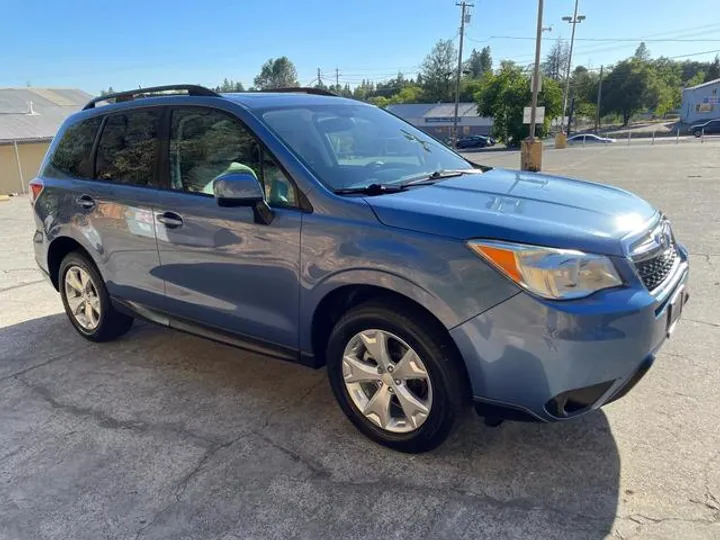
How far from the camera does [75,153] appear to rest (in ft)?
14.4

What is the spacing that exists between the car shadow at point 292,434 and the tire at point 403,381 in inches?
5.4

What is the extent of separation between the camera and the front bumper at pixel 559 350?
2.30m

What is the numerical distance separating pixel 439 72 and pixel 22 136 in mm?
92274

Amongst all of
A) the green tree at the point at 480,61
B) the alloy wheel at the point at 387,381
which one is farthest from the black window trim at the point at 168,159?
the green tree at the point at 480,61

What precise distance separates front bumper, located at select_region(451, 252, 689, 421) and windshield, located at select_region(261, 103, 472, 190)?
1.15m

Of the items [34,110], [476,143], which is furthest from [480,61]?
[34,110]

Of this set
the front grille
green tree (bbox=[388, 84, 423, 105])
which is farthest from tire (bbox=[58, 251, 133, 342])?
green tree (bbox=[388, 84, 423, 105])

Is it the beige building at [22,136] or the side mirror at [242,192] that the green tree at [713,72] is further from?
the side mirror at [242,192]

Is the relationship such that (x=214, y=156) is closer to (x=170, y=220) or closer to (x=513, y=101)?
(x=170, y=220)

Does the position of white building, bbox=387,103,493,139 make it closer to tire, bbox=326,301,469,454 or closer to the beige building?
the beige building

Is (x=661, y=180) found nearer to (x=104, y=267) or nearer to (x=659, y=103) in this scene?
(x=104, y=267)

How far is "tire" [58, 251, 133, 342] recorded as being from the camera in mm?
4293

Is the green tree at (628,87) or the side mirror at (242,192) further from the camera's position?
the green tree at (628,87)

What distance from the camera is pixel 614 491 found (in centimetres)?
253
